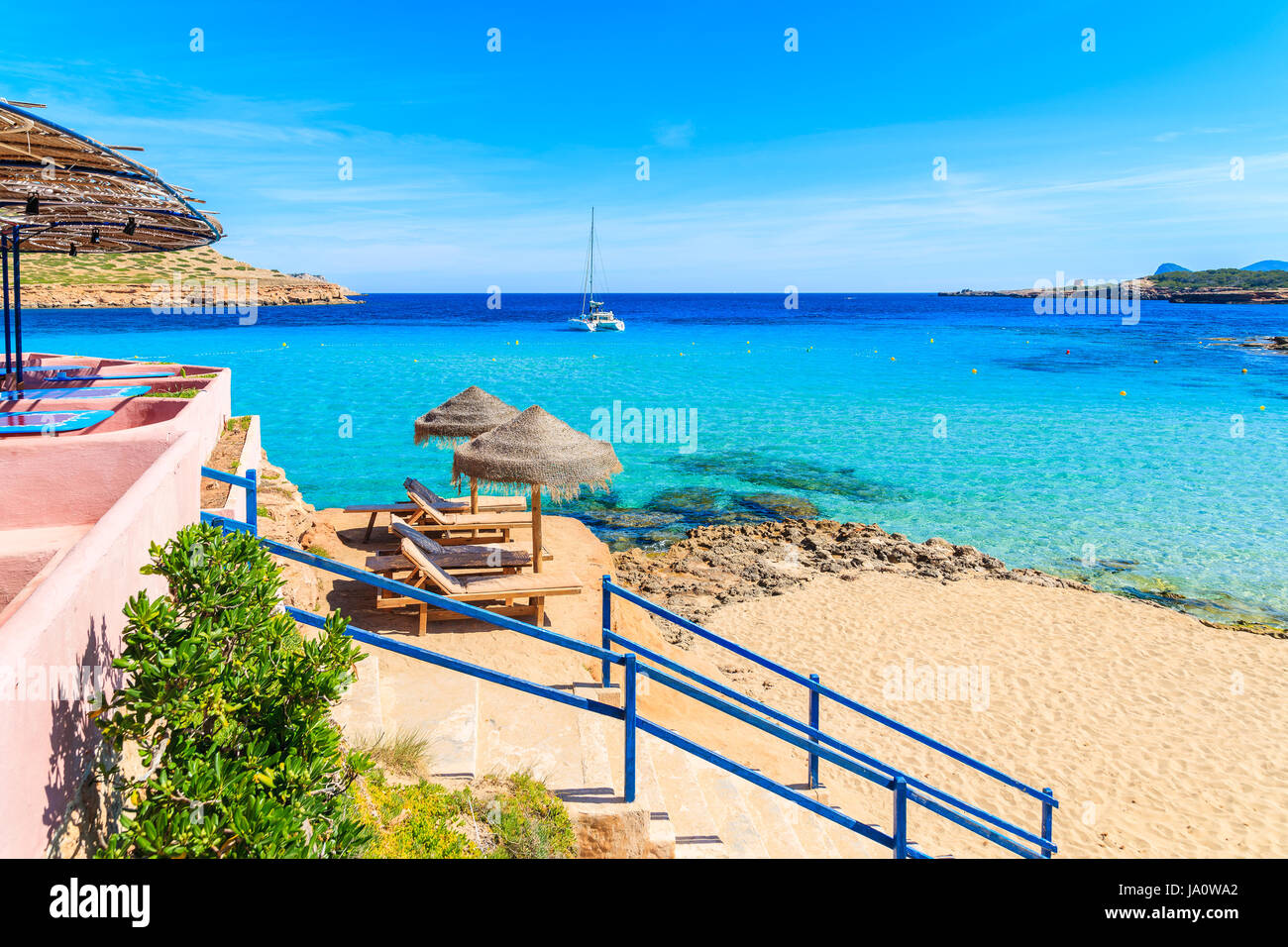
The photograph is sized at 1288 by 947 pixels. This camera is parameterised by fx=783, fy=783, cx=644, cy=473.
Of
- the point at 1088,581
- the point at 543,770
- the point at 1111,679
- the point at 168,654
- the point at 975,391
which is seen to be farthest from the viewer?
the point at 975,391

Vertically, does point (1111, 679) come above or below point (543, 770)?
below

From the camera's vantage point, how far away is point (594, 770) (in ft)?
17.7

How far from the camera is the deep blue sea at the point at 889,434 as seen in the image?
17172 millimetres

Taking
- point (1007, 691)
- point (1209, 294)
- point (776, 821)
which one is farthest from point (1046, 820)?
point (1209, 294)

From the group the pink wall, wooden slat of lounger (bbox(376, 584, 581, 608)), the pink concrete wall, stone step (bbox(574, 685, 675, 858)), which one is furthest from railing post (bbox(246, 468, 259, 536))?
stone step (bbox(574, 685, 675, 858))

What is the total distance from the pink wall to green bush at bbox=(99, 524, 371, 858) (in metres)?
0.19

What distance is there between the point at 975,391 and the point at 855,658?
34.1 meters

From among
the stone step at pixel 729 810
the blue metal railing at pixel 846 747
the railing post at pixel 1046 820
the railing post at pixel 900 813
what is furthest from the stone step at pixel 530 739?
the railing post at pixel 1046 820

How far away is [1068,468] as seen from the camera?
76.6 feet

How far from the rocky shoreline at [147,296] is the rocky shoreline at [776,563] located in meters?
102

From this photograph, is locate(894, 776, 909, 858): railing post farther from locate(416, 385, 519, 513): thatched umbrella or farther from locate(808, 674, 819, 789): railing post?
locate(416, 385, 519, 513): thatched umbrella
